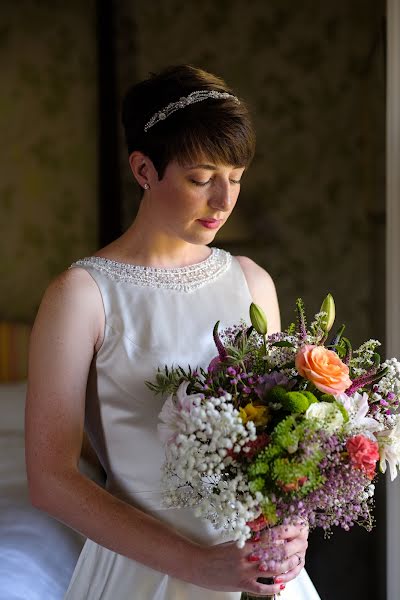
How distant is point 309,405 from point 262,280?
0.70 meters

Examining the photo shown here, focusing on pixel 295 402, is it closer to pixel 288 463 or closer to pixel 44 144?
pixel 288 463

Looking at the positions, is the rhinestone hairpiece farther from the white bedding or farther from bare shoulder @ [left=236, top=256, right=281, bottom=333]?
the white bedding

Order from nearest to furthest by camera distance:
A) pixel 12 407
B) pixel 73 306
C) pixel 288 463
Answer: pixel 288 463
pixel 73 306
pixel 12 407

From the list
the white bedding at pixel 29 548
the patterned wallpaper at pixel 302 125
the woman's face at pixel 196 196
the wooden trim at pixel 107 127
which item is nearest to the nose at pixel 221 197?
the woman's face at pixel 196 196

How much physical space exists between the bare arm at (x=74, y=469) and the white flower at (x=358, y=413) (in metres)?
0.26

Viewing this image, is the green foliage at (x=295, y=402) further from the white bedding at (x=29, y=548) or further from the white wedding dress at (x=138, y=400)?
the white bedding at (x=29, y=548)

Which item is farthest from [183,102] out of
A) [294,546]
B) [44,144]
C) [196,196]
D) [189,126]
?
[44,144]

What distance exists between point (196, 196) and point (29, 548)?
3.95 ft

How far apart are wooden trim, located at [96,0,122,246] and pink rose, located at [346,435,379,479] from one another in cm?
313

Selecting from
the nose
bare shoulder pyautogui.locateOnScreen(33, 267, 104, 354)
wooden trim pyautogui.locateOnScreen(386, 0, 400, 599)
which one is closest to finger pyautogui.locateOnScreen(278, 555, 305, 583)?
bare shoulder pyautogui.locateOnScreen(33, 267, 104, 354)

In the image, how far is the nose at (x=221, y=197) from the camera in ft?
4.99

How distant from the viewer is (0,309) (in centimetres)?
429

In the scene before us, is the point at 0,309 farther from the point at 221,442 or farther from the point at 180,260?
the point at 221,442

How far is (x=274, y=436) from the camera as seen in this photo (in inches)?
46.4
